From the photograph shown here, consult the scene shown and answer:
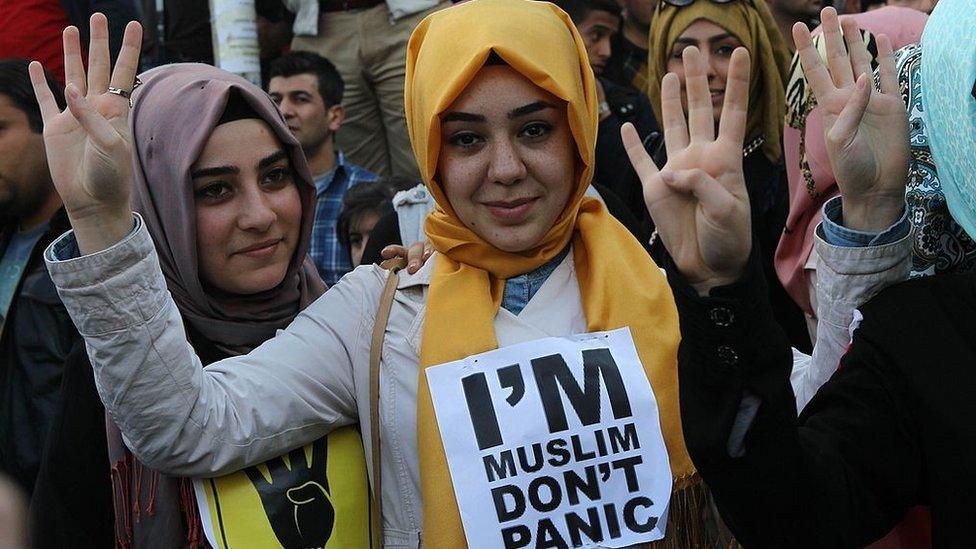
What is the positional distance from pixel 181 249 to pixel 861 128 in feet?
4.96

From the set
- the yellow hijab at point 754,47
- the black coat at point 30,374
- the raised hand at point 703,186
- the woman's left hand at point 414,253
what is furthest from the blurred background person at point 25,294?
the yellow hijab at point 754,47

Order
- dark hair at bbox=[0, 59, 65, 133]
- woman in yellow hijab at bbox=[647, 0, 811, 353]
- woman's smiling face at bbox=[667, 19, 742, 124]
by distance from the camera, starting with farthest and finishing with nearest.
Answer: woman's smiling face at bbox=[667, 19, 742, 124]
woman in yellow hijab at bbox=[647, 0, 811, 353]
dark hair at bbox=[0, 59, 65, 133]

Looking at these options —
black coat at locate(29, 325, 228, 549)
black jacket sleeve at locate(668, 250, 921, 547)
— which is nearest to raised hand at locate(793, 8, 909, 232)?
black jacket sleeve at locate(668, 250, 921, 547)

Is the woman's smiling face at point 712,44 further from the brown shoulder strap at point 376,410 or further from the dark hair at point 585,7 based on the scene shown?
the brown shoulder strap at point 376,410

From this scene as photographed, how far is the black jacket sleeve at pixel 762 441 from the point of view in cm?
216

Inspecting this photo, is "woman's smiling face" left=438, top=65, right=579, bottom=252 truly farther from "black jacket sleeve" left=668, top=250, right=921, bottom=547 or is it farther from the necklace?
the necklace

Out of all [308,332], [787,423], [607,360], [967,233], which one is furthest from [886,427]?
[308,332]

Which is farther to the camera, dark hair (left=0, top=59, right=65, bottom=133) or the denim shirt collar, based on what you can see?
dark hair (left=0, top=59, right=65, bottom=133)

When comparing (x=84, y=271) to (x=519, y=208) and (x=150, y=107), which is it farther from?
(x=519, y=208)

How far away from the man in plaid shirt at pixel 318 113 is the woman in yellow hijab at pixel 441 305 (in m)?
3.14

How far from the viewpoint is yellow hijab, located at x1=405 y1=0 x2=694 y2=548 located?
114 inches

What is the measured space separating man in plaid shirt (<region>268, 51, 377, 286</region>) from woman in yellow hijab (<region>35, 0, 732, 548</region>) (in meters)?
3.14

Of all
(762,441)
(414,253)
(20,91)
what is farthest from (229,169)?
(20,91)

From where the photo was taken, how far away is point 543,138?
3061 mm
